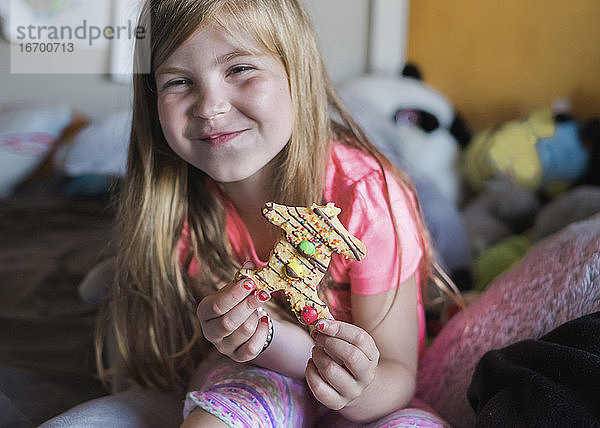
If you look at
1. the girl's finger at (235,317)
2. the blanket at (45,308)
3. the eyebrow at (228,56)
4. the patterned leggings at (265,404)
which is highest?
the eyebrow at (228,56)

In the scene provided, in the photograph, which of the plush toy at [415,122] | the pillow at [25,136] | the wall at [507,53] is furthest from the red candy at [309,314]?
the pillow at [25,136]

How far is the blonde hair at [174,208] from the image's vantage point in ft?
2.64

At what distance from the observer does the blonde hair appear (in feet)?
2.64

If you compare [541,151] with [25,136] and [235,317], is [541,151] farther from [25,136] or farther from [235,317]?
[25,136]

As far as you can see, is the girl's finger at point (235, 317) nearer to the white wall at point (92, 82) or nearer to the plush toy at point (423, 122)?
the plush toy at point (423, 122)

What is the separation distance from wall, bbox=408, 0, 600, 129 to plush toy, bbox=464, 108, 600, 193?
10 cm

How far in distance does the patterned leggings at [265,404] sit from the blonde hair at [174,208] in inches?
4.5

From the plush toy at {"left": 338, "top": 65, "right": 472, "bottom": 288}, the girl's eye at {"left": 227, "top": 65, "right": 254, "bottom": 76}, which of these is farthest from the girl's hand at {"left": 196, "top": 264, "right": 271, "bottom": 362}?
the plush toy at {"left": 338, "top": 65, "right": 472, "bottom": 288}

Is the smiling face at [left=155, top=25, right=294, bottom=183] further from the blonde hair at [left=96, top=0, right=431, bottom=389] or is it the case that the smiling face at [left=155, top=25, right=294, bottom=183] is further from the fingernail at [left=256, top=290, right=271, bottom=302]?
the fingernail at [left=256, top=290, right=271, bottom=302]

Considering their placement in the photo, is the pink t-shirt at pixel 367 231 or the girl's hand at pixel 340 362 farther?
the pink t-shirt at pixel 367 231

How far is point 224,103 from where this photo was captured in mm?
727

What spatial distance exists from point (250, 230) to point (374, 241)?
166 mm

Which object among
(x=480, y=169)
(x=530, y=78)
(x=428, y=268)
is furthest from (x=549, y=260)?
(x=530, y=78)

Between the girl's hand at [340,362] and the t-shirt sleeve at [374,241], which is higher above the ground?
the t-shirt sleeve at [374,241]
